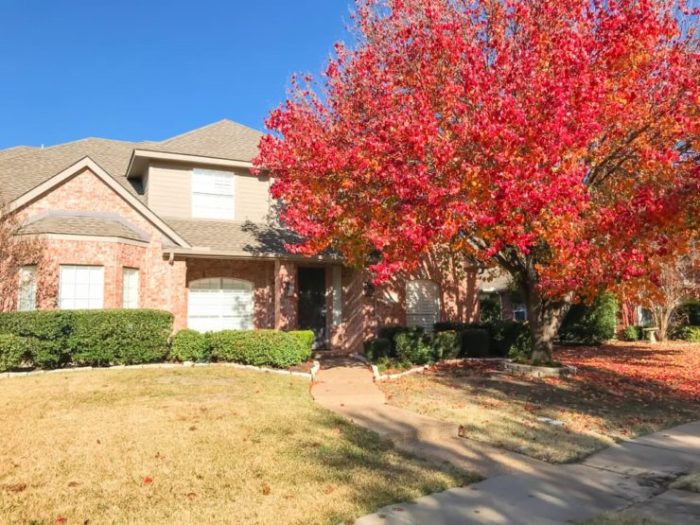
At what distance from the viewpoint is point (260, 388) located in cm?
1116

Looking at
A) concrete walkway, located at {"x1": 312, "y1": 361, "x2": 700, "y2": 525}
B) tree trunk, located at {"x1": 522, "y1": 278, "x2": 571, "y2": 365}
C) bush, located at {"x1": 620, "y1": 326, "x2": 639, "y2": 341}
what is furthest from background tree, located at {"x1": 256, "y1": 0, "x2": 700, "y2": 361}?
bush, located at {"x1": 620, "y1": 326, "x2": 639, "y2": 341}

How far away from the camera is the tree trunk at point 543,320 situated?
1408 centimetres

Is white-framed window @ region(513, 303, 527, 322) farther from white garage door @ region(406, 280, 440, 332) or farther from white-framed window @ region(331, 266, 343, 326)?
white-framed window @ region(331, 266, 343, 326)

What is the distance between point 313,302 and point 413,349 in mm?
4488

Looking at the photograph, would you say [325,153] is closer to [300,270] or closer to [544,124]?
[544,124]

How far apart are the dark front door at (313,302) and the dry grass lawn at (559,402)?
16.7 feet

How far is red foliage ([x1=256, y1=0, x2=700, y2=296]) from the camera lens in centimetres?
1020

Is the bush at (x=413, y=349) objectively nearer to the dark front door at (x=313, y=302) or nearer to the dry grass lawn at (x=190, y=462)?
the dark front door at (x=313, y=302)

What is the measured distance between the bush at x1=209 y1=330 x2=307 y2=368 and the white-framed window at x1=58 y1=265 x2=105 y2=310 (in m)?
3.49

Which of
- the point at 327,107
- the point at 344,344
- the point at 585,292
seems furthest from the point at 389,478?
the point at 344,344

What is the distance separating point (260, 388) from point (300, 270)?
766 centimetres

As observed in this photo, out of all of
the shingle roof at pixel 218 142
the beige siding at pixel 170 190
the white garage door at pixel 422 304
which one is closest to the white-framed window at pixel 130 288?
the beige siding at pixel 170 190

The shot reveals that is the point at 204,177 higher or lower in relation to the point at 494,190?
higher

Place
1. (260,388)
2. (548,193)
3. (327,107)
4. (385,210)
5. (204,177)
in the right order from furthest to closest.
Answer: (204,177) → (327,107) → (385,210) → (260,388) → (548,193)
